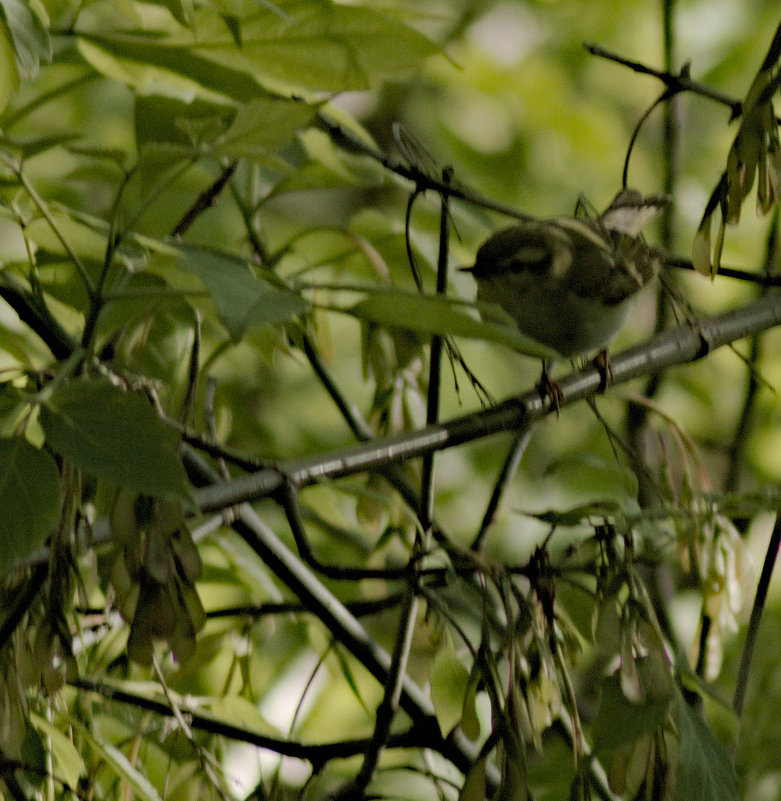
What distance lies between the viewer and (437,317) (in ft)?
1.65

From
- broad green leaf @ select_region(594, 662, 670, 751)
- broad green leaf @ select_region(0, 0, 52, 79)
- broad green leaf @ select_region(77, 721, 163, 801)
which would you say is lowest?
broad green leaf @ select_region(77, 721, 163, 801)

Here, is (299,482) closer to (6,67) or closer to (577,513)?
(577,513)

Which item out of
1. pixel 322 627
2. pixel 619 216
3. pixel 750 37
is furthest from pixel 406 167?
pixel 750 37

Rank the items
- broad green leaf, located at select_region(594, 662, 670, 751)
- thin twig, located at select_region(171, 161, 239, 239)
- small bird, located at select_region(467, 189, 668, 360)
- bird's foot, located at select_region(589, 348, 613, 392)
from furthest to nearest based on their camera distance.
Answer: small bird, located at select_region(467, 189, 668, 360) < thin twig, located at select_region(171, 161, 239, 239) < bird's foot, located at select_region(589, 348, 613, 392) < broad green leaf, located at select_region(594, 662, 670, 751)

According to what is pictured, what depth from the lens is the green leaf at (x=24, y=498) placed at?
445 mm

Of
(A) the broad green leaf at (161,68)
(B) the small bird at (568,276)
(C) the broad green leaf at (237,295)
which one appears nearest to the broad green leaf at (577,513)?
(C) the broad green leaf at (237,295)

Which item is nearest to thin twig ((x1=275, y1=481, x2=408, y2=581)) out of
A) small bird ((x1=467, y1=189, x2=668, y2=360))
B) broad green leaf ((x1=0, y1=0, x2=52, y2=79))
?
broad green leaf ((x1=0, y1=0, x2=52, y2=79))

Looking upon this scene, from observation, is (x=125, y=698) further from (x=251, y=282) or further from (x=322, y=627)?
(x=251, y=282)

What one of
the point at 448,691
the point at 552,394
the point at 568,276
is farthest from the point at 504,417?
the point at 568,276

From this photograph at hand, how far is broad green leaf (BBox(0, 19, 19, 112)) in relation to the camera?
611 mm

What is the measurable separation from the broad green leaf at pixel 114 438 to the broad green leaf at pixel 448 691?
1.20 feet

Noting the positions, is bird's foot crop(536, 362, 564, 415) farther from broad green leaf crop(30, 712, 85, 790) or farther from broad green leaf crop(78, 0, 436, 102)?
broad green leaf crop(30, 712, 85, 790)

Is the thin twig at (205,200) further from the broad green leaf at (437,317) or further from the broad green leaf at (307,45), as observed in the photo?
the broad green leaf at (437,317)

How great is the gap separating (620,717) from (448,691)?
0.65 feet
